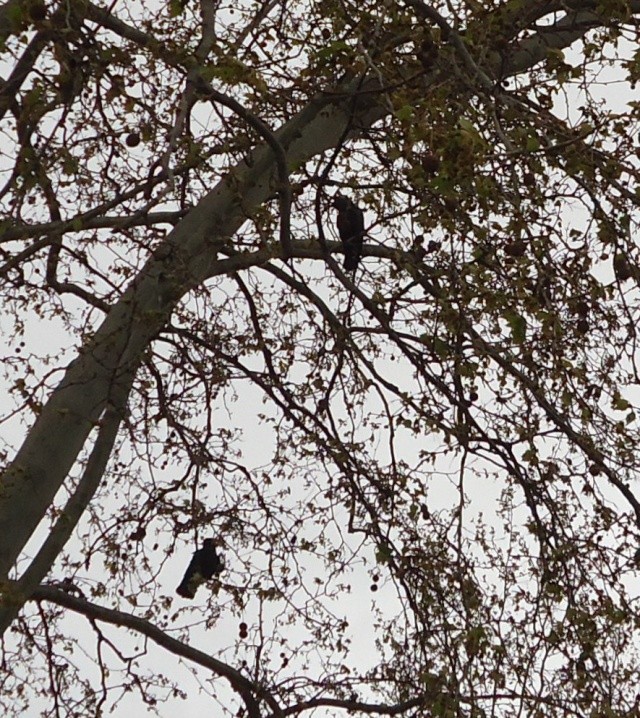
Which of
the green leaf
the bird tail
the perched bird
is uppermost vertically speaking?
the bird tail

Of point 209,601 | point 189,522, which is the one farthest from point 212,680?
point 189,522

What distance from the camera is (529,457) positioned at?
4.57m

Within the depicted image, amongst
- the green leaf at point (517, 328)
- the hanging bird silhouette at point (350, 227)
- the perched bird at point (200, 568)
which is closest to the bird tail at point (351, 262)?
the hanging bird silhouette at point (350, 227)

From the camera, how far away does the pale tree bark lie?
15.3 ft

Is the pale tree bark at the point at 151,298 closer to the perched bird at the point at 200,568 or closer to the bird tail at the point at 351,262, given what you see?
the bird tail at the point at 351,262

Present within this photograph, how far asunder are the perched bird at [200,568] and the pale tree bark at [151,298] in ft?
2.60

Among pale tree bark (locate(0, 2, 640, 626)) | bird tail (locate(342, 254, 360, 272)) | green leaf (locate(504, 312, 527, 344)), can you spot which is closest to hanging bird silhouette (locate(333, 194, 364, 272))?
bird tail (locate(342, 254, 360, 272))

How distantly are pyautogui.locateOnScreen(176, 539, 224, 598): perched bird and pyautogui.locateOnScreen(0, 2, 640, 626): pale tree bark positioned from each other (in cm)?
79

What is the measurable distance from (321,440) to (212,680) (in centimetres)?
156

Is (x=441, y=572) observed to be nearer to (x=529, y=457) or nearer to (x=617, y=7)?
(x=529, y=457)

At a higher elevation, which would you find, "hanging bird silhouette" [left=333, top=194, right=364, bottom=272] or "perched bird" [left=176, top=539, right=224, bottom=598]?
"hanging bird silhouette" [left=333, top=194, right=364, bottom=272]

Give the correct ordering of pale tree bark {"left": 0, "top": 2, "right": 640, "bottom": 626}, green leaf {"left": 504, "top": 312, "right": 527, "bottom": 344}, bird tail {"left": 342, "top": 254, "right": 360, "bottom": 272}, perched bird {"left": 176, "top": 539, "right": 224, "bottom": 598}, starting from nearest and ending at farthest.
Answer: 1. green leaf {"left": 504, "top": 312, "right": 527, "bottom": 344}
2. pale tree bark {"left": 0, "top": 2, "right": 640, "bottom": 626}
3. perched bird {"left": 176, "top": 539, "right": 224, "bottom": 598}
4. bird tail {"left": 342, "top": 254, "right": 360, "bottom": 272}

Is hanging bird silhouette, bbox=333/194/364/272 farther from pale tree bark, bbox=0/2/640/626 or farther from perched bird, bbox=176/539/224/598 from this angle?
perched bird, bbox=176/539/224/598

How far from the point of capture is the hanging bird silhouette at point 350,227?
5.34m
